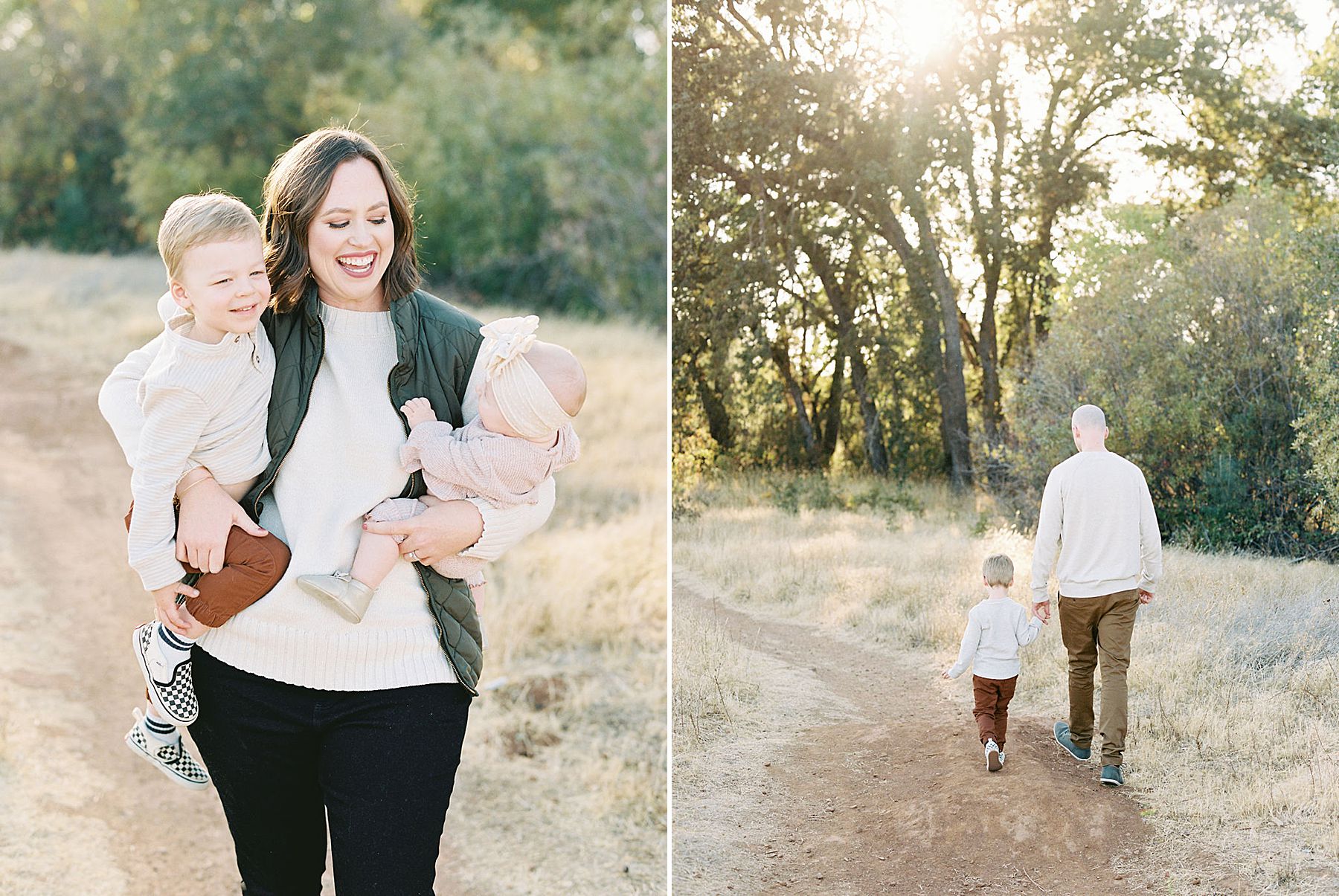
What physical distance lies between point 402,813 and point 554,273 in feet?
48.2

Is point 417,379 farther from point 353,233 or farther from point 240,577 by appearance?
point 240,577

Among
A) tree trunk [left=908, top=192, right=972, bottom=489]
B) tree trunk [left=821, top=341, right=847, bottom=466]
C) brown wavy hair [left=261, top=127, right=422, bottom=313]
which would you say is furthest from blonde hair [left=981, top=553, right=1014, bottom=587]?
brown wavy hair [left=261, top=127, right=422, bottom=313]

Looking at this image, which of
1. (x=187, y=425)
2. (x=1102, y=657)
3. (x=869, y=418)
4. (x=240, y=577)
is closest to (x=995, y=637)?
(x=1102, y=657)

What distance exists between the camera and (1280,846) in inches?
98.7

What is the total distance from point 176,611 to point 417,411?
0.48 m

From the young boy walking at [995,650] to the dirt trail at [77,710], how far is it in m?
2.02

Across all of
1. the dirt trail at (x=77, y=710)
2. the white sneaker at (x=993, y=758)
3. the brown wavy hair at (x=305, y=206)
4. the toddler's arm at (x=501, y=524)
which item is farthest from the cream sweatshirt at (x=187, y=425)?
the dirt trail at (x=77, y=710)

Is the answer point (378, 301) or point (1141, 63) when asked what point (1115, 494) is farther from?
point (378, 301)

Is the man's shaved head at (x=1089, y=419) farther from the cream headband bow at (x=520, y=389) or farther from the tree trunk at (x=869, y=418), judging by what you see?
the cream headband bow at (x=520, y=389)

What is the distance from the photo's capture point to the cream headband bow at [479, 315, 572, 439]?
1.85 meters

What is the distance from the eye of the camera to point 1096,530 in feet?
9.03

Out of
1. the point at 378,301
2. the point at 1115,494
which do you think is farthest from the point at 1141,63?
the point at 378,301

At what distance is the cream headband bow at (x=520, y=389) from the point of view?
72.9 inches

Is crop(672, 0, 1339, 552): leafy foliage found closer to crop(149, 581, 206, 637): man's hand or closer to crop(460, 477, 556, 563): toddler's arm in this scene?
crop(460, 477, 556, 563): toddler's arm
